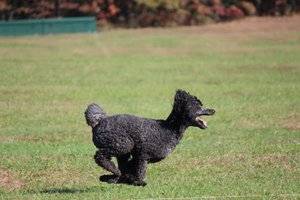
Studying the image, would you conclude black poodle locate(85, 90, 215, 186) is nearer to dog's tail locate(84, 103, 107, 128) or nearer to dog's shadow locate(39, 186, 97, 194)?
dog's tail locate(84, 103, 107, 128)

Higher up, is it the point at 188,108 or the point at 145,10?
the point at 188,108

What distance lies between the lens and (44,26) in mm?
49562

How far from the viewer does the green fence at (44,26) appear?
4856 cm

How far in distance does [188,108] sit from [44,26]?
3947 cm

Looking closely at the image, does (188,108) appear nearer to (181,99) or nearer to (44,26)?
(181,99)

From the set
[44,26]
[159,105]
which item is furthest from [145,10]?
[159,105]

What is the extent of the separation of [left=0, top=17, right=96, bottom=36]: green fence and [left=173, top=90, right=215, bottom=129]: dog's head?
38.7 m

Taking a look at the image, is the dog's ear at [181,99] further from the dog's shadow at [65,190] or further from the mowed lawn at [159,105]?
→ the dog's shadow at [65,190]

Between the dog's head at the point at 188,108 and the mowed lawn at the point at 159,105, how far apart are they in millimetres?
1143

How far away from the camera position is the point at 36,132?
1870cm

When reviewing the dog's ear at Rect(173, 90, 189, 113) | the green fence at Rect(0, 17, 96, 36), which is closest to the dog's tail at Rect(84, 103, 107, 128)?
the dog's ear at Rect(173, 90, 189, 113)

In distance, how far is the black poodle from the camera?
1083 cm

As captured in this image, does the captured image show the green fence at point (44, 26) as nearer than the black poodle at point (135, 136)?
No

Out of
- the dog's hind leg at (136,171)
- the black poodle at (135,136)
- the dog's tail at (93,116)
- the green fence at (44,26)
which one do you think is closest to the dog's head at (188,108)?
the black poodle at (135,136)
